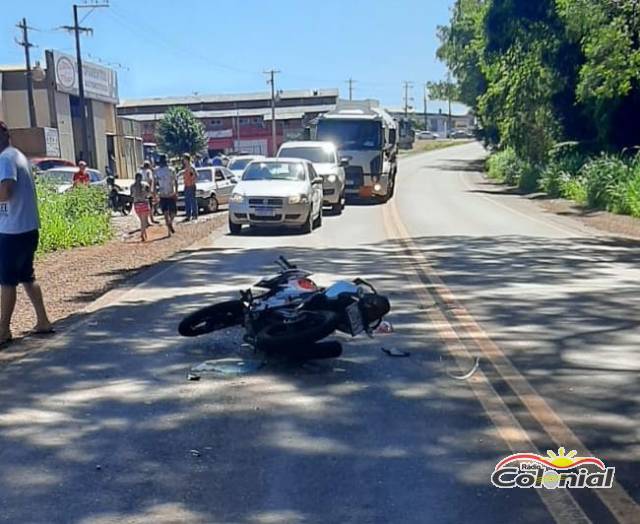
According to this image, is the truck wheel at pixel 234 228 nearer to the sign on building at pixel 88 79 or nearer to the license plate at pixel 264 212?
the license plate at pixel 264 212

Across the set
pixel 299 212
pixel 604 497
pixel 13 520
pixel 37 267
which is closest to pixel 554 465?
pixel 604 497

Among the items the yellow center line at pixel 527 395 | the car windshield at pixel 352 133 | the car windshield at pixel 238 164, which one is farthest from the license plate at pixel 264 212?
the car windshield at pixel 238 164

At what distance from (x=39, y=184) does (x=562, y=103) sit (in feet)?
80.9

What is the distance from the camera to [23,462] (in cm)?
459

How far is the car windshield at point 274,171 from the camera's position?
19234mm

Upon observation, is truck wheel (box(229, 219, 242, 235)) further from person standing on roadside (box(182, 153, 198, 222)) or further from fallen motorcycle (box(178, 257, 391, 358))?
fallen motorcycle (box(178, 257, 391, 358))

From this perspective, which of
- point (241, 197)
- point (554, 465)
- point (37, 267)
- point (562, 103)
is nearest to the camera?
point (554, 465)

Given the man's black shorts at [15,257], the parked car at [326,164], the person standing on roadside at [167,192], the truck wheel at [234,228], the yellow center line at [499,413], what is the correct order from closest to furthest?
1. the yellow center line at [499,413]
2. the man's black shorts at [15,257]
3. the person standing on roadside at [167,192]
4. the truck wheel at [234,228]
5. the parked car at [326,164]

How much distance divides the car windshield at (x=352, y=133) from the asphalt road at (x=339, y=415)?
60.7ft

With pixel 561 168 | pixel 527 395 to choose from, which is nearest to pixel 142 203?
pixel 527 395

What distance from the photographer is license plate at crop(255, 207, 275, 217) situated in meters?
17.8

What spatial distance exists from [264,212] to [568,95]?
20.6m

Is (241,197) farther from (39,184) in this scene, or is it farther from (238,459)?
(238,459)

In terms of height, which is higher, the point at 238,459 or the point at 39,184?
the point at 39,184
